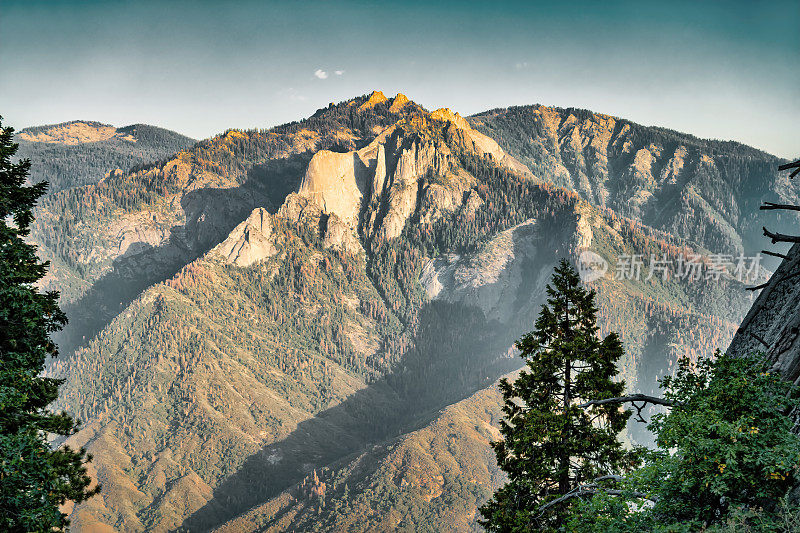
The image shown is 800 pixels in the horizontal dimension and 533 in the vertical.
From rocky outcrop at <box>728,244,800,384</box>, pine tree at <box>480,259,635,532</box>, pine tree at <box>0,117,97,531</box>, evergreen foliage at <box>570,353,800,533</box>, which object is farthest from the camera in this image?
pine tree at <box>480,259,635,532</box>

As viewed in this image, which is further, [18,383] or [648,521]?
[18,383]

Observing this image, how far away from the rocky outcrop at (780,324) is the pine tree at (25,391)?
799 inches

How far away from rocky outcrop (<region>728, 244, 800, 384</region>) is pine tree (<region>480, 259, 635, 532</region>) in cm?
652

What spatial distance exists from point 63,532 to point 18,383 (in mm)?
6832

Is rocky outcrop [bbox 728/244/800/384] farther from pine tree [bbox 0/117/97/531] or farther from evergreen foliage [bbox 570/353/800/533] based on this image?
pine tree [bbox 0/117/97/531]

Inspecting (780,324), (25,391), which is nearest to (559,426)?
(780,324)

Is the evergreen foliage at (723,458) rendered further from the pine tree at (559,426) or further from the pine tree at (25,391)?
the pine tree at (25,391)

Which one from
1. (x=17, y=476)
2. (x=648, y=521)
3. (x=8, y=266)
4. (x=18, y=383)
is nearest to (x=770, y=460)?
(x=648, y=521)

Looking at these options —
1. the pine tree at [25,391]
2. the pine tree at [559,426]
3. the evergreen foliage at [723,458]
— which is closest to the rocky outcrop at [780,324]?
the evergreen foliage at [723,458]

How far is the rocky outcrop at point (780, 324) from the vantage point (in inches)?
446

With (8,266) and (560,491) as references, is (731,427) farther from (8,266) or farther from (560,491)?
(8,266)

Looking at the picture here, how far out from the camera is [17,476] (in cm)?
1653

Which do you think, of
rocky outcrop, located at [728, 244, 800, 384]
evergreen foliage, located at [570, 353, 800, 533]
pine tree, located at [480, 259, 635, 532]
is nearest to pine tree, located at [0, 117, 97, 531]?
pine tree, located at [480, 259, 635, 532]

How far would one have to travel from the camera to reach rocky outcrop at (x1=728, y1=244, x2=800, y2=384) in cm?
1134
